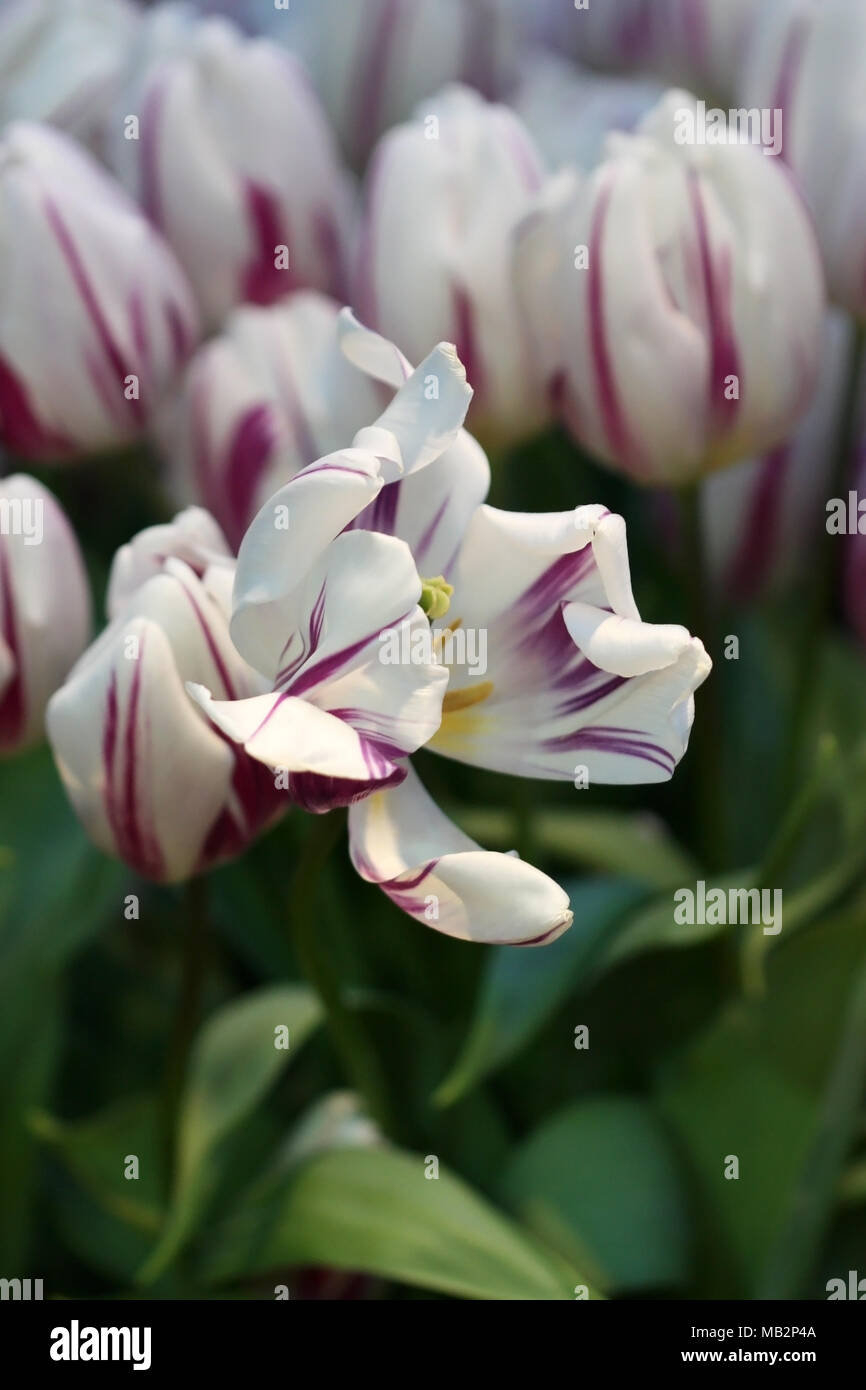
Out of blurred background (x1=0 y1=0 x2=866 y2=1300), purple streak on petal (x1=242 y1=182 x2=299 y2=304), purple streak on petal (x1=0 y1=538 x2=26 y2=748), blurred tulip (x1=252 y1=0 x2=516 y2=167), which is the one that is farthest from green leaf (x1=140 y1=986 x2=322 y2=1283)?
blurred tulip (x1=252 y1=0 x2=516 y2=167)

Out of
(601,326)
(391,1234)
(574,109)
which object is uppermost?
(574,109)

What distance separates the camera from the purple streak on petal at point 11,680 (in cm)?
36

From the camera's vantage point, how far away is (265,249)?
0.50 meters

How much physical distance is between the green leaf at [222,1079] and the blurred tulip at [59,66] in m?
0.32

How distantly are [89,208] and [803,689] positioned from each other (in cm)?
25

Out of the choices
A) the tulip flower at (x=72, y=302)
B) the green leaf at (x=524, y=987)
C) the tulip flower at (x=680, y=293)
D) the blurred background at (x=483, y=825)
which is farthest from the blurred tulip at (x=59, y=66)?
the green leaf at (x=524, y=987)

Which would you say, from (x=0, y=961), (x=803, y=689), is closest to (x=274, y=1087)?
(x=0, y=961)

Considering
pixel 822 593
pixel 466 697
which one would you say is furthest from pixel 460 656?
pixel 822 593

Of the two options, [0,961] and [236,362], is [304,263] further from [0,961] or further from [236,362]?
[0,961]

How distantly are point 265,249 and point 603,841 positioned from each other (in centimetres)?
21

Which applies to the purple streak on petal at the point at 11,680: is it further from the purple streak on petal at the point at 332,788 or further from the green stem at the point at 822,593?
the green stem at the point at 822,593

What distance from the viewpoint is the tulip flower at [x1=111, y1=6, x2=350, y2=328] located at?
19.5 inches

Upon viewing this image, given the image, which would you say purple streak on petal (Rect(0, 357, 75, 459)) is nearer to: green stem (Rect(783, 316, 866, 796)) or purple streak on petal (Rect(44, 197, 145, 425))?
purple streak on petal (Rect(44, 197, 145, 425))

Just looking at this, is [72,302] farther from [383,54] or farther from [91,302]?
[383,54]
